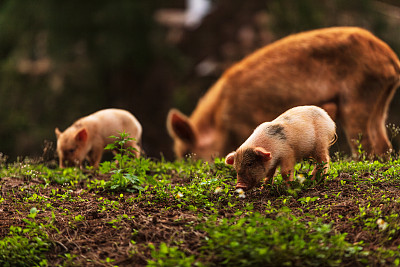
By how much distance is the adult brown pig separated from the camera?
7305 millimetres

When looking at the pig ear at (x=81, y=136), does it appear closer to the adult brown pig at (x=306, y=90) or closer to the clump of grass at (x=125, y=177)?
the clump of grass at (x=125, y=177)

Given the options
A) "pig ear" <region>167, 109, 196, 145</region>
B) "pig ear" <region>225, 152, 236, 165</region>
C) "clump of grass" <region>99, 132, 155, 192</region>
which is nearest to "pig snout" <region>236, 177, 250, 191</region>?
"pig ear" <region>225, 152, 236, 165</region>

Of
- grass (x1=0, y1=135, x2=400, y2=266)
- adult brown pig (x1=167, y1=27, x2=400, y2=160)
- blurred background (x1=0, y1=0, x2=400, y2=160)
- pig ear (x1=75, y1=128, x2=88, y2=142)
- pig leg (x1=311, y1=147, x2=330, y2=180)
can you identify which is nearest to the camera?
grass (x1=0, y1=135, x2=400, y2=266)

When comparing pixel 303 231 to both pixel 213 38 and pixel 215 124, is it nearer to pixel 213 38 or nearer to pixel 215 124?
pixel 215 124

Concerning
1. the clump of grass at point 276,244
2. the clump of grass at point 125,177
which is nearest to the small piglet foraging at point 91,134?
the clump of grass at point 125,177

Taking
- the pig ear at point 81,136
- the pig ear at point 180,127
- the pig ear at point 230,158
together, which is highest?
the pig ear at point 230,158

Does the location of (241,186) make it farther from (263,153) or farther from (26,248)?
(26,248)

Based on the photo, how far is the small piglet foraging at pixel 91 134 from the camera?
6.70m

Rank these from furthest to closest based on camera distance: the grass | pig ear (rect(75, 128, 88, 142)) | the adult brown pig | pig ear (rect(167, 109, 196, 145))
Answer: pig ear (rect(167, 109, 196, 145)), the adult brown pig, pig ear (rect(75, 128, 88, 142)), the grass

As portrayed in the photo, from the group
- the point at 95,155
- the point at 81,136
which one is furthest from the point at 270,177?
the point at 95,155

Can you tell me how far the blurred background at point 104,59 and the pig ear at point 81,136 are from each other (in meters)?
5.57

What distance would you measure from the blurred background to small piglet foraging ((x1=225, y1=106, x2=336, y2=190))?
816cm

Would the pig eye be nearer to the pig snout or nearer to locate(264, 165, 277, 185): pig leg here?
the pig snout

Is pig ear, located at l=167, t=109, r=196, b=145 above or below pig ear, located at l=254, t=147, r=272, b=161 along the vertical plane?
below
